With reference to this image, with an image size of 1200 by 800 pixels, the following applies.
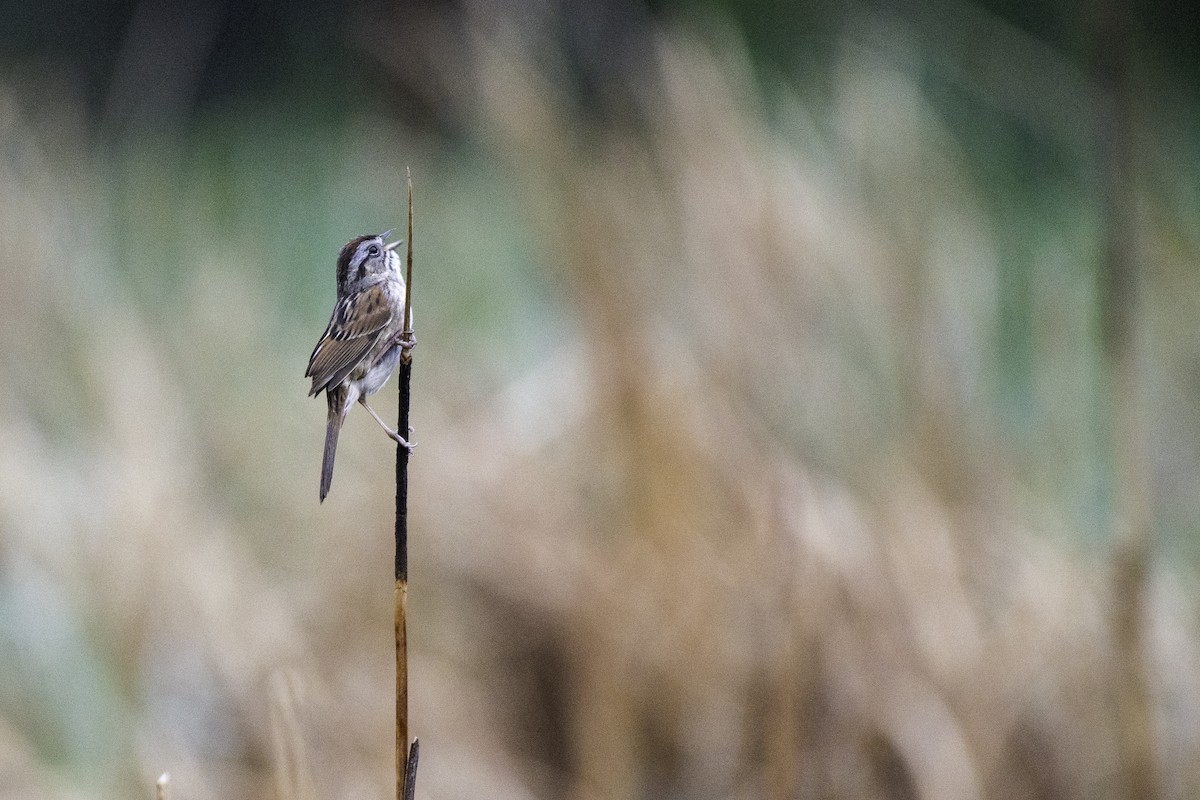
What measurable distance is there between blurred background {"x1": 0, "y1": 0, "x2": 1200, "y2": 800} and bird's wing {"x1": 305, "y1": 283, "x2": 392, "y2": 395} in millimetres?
257

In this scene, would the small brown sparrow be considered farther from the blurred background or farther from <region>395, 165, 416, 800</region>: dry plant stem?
the blurred background

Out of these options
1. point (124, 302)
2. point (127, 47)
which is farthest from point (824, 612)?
point (127, 47)

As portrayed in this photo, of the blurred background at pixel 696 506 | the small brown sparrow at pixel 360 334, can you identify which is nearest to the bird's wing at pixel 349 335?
the small brown sparrow at pixel 360 334

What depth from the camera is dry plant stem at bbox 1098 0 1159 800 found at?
0.54m

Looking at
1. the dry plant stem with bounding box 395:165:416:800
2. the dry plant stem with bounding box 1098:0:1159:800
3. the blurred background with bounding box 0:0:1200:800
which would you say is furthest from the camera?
the blurred background with bounding box 0:0:1200:800

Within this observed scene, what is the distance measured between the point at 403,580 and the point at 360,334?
0.13m

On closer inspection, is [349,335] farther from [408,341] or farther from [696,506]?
[696,506]

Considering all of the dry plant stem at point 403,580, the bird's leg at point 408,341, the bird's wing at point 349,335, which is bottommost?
the dry plant stem at point 403,580

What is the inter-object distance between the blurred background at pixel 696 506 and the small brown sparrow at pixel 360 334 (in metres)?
0.24

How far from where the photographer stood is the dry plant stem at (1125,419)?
1.78ft

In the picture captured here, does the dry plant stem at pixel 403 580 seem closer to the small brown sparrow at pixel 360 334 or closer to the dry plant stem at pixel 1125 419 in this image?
the small brown sparrow at pixel 360 334

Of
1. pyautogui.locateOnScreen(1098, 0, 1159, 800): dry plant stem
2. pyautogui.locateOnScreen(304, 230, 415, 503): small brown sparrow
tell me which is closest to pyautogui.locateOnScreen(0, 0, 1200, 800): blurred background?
pyautogui.locateOnScreen(1098, 0, 1159, 800): dry plant stem

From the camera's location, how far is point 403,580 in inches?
12.3

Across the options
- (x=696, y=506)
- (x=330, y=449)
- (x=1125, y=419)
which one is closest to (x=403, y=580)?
(x=330, y=449)
